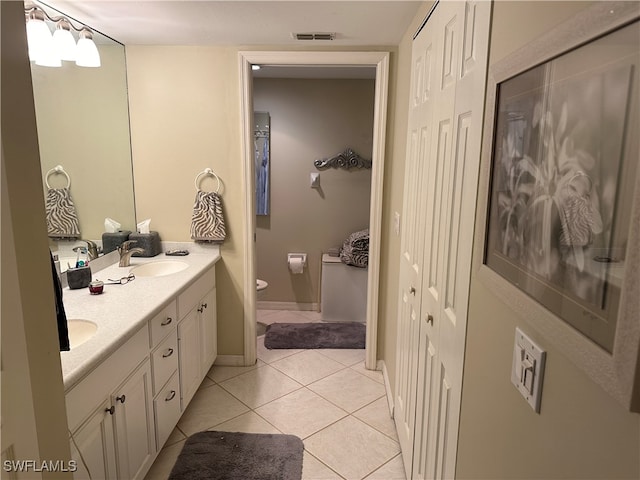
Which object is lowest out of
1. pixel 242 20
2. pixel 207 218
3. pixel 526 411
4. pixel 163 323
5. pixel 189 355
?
pixel 189 355

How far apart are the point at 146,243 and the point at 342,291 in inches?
75.0

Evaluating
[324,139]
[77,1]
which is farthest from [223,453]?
[324,139]

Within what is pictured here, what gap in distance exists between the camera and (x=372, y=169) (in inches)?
112

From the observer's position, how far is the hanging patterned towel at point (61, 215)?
7.09 ft

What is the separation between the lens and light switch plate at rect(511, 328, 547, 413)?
2.36 ft

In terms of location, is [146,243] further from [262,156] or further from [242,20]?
[262,156]

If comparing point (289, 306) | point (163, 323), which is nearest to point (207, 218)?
point (163, 323)

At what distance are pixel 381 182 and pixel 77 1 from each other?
6.46 ft

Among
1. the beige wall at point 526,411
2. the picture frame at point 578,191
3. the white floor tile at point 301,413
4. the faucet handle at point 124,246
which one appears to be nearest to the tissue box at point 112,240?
the faucet handle at point 124,246

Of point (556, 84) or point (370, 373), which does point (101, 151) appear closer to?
point (370, 373)

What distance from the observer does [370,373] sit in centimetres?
310

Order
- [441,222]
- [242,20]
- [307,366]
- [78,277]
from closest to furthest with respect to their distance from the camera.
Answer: [441,222], [78,277], [242,20], [307,366]

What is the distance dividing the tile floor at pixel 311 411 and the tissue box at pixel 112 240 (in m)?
1.12

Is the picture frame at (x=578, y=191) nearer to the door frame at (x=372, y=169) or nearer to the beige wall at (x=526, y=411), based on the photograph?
the beige wall at (x=526, y=411)
